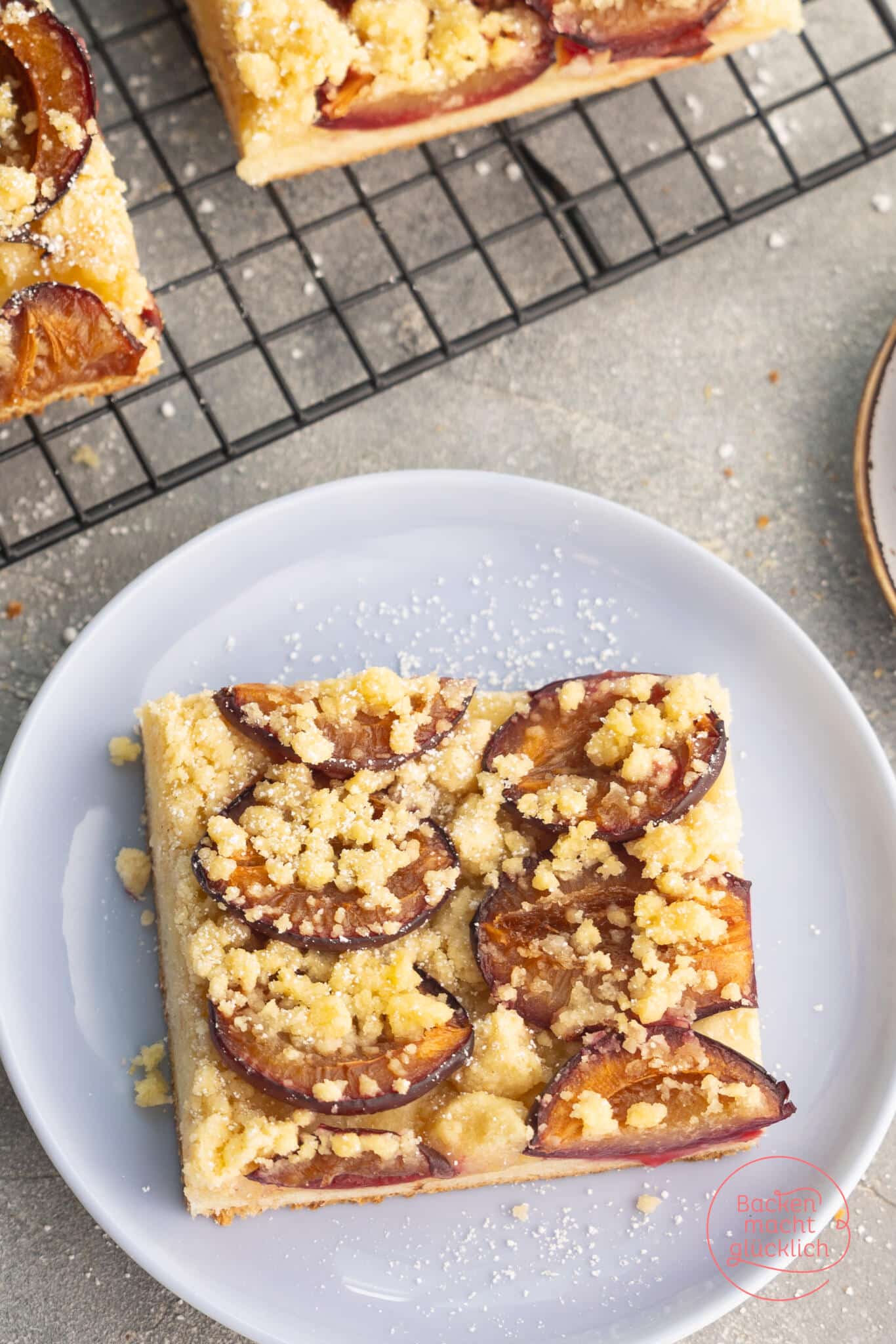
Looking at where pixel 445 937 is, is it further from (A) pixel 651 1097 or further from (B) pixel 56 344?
(B) pixel 56 344

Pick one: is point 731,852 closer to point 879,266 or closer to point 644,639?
point 644,639

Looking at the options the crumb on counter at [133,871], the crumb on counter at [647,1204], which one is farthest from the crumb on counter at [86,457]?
the crumb on counter at [647,1204]

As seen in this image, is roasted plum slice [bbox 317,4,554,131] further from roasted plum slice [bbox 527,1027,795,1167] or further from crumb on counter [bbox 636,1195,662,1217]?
crumb on counter [bbox 636,1195,662,1217]

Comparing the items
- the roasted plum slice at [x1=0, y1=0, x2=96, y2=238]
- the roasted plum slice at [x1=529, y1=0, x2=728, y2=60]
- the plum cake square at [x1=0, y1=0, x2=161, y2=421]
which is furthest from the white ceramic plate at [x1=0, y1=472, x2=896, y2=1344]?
the roasted plum slice at [x1=529, y1=0, x2=728, y2=60]

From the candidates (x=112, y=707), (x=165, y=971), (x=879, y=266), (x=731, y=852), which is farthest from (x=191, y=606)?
(x=879, y=266)

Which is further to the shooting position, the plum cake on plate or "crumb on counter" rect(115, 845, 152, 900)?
"crumb on counter" rect(115, 845, 152, 900)

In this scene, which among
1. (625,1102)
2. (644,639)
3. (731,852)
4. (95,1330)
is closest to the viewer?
(625,1102)

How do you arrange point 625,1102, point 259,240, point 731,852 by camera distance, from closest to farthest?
point 625,1102
point 731,852
point 259,240
